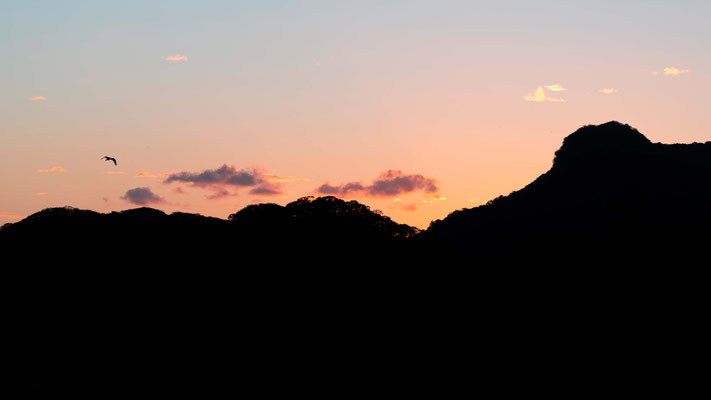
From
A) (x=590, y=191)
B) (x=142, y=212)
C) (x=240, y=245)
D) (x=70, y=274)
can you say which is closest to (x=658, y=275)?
(x=590, y=191)

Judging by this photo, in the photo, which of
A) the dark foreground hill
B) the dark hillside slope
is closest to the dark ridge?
the dark hillside slope

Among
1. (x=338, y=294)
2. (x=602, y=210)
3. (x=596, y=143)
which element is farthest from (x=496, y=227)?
(x=338, y=294)

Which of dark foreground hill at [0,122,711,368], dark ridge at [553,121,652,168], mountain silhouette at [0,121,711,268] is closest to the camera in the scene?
dark foreground hill at [0,122,711,368]

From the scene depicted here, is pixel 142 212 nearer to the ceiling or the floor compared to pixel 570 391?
nearer to the ceiling

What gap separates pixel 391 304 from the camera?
103 metres

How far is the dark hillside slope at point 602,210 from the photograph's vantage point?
13838 cm

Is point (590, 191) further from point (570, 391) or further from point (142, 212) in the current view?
point (142, 212)

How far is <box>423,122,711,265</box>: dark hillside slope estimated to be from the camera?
5448 inches

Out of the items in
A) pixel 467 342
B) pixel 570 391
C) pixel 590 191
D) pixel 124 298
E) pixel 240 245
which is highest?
pixel 590 191

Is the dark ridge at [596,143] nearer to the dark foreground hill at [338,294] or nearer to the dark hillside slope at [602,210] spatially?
the dark hillside slope at [602,210]

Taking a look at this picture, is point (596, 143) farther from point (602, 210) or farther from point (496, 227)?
point (496, 227)

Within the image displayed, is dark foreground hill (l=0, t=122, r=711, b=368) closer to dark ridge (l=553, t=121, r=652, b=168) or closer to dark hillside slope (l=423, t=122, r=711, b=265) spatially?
dark hillside slope (l=423, t=122, r=711, b=265)

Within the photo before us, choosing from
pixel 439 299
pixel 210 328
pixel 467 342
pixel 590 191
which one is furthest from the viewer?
pixel 590 191

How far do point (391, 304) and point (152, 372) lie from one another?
35.5 meters
